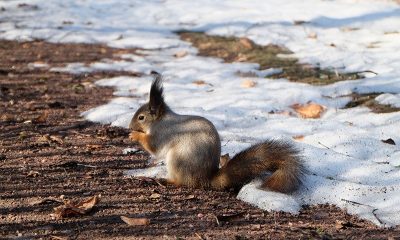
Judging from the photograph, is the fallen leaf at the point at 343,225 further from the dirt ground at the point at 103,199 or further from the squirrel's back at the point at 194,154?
the squirrel's back at the point at 194,154

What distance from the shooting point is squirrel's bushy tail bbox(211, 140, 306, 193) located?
3441 millimetres

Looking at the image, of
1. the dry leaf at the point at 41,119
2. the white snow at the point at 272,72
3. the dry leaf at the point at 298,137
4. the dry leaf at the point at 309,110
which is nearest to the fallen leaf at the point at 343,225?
the white snow at the point at 272,72

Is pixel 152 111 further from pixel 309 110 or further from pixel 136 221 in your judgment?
pixel 309 110

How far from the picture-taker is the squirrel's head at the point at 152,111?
4102 millimetres

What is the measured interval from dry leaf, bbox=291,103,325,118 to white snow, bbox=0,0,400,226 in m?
0.08

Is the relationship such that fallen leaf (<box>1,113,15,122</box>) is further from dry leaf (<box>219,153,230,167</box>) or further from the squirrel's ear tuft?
dry leaf (<box>219,153,230,167</box>)

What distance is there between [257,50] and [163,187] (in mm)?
5745

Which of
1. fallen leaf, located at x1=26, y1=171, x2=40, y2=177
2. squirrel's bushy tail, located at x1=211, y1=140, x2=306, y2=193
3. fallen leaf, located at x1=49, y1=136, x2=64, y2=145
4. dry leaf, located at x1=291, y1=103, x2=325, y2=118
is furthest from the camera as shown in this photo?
dry leaf, located at x1=291, y1=103, x2=325, y2=118

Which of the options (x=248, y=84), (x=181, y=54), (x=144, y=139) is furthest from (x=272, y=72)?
(x=144, y=139)

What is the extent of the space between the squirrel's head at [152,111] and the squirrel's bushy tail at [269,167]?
727 millimetres

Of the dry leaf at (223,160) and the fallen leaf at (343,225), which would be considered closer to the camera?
the fallen leaf at (343,225)

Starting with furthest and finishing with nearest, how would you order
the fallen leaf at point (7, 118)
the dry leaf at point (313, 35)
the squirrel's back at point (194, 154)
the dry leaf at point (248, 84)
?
the dry leaf at point (313, 35) < the dry leaf at point (248, 84) < the fallen leaf at point (7, 118) < the squirrel's back at point (194, 154)

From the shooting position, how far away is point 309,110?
5.76 m

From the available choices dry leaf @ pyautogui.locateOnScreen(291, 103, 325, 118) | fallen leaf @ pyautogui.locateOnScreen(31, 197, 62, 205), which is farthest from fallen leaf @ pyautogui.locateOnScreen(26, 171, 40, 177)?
dry leaf @ pyautogui.locateOnScreen(291, 103, 325, 118)
